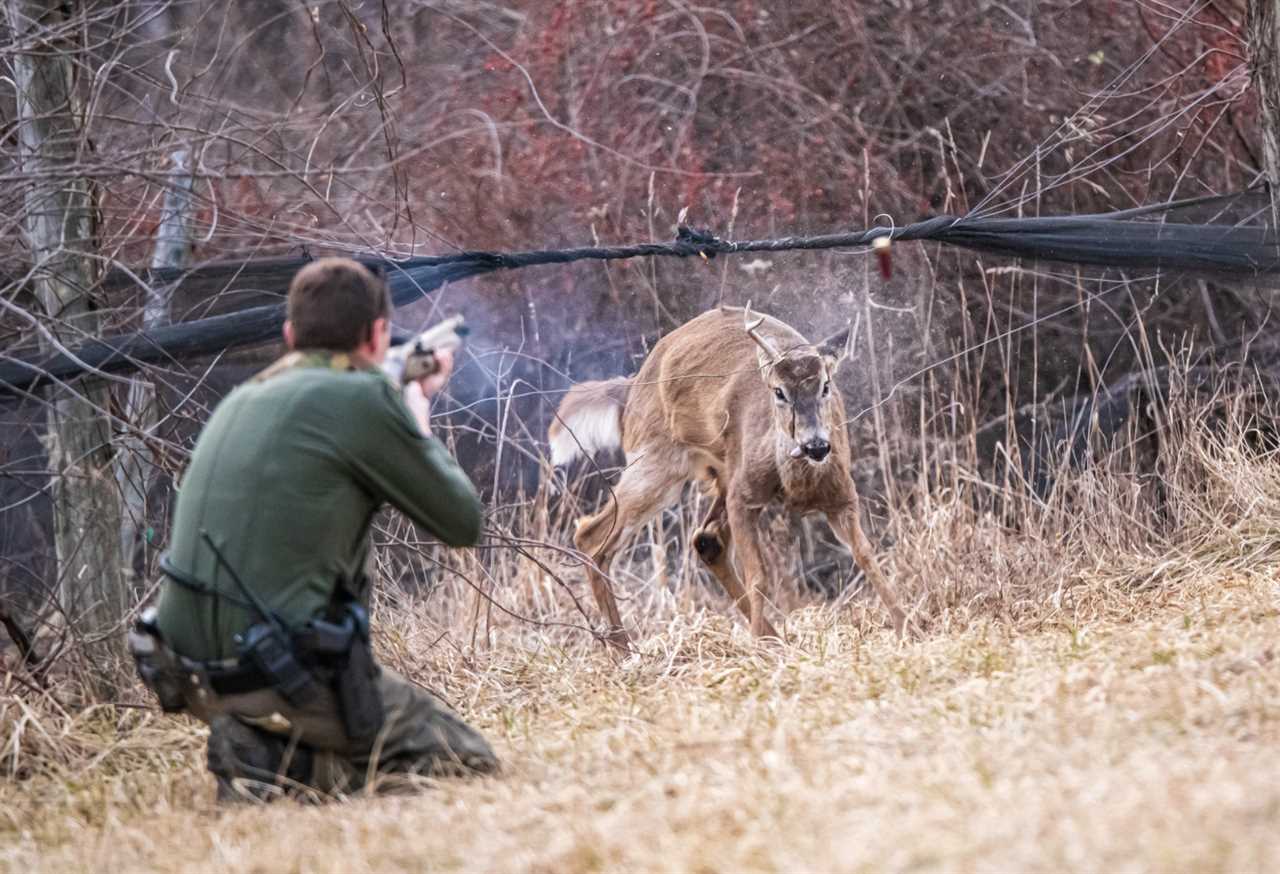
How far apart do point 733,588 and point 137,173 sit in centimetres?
434

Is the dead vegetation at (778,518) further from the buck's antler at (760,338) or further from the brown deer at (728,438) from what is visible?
the buck's antler at (760,338)

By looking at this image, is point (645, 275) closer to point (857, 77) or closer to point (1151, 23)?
point (857, 77)

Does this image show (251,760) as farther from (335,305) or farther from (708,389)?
(708,389)

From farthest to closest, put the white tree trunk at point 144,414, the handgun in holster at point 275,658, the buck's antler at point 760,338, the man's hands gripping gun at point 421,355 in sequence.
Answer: the buck's antler at point 760,338, the white tree trunk at point 144,414, the man's hands gripping gun at point 421,355, the handgun in holster at point 275,658

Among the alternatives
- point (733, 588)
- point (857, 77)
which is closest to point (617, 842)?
point (733, 588)

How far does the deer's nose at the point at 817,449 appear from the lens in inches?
295

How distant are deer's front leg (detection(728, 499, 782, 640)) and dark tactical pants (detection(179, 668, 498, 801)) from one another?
279 centimetres

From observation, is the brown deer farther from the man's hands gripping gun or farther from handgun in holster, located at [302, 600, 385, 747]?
handgun in holster, located at [302, 600, 385, 747]

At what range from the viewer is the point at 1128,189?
11227mm

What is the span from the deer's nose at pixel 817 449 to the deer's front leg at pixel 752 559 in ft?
2.05

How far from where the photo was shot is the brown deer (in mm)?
7855

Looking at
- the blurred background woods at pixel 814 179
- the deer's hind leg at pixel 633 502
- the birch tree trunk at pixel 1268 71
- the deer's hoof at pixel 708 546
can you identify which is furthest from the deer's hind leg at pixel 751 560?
the birch tree trunk at pixel 1268 71

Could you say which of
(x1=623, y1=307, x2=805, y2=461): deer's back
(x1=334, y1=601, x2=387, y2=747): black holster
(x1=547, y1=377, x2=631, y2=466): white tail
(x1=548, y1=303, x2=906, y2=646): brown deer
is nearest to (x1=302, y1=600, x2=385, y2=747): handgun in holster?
(x1=334, y1=601, x2=387, y2=747): black holster

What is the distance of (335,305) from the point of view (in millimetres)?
4348
